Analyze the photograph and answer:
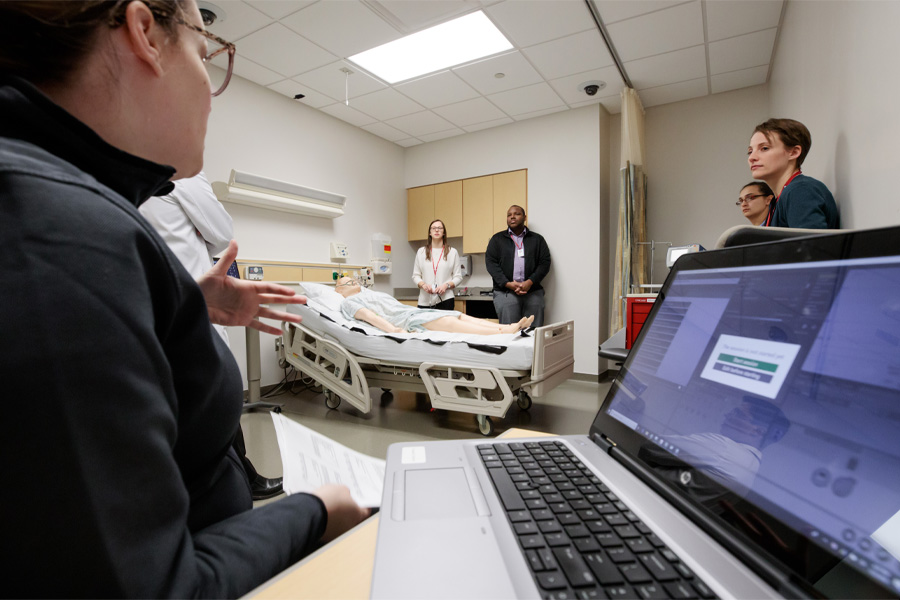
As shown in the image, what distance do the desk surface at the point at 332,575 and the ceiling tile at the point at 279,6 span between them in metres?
3.32

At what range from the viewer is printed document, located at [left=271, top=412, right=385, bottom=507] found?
63 centimetres

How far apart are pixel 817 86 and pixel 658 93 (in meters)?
2.34

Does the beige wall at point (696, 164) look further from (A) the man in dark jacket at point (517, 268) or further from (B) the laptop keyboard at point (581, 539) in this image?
(B) the laptop keyboard at point (581, 539)

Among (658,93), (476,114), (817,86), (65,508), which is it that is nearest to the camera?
(65,508)

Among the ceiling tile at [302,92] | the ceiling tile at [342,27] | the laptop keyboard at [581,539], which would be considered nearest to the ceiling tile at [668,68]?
the ceiling tile at [342,27]

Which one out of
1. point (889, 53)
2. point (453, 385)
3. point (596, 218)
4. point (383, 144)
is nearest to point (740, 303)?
point (889, 53)

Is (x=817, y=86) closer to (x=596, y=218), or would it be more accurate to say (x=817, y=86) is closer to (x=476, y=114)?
(x=596, y=218)

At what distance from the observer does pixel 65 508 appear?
0.92ft

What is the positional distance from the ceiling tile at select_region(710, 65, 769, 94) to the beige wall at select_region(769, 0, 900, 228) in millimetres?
1411

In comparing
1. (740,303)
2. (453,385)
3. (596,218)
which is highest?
(596,218)

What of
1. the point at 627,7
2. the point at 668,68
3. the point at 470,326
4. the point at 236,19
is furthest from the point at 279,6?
the point at 668,68

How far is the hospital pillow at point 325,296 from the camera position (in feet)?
11.4

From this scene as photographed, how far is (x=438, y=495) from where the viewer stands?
1.69 ft

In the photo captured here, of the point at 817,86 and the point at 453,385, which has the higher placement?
the point at 817,86
